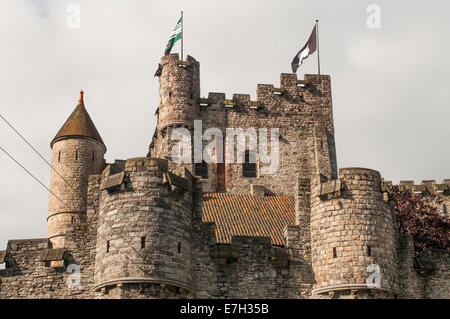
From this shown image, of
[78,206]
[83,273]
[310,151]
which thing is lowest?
[83,273]

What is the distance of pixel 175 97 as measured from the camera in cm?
4894

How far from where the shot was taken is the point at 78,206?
141ft

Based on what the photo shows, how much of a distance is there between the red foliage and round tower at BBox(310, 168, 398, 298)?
1064 cm

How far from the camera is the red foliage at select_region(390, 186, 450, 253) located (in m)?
37.3

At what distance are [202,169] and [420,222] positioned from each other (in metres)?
14.1

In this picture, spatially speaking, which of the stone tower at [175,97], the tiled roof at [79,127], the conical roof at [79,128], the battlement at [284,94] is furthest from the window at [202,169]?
the tiled roof at [79,127]

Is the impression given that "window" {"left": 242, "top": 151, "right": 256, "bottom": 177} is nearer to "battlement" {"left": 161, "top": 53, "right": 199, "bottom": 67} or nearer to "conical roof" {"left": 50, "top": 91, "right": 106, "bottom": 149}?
"battlement" {"left": 161, "top": 53, "right": 199, "bottom": 67}

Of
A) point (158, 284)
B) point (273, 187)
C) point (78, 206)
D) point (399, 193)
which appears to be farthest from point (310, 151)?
point (158, 284)

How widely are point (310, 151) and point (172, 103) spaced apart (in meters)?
8.60

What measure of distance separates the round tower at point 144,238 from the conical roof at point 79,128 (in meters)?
19.8

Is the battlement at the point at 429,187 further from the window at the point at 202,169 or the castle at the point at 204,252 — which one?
the castle at the point at 204,252

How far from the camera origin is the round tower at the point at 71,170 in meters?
42.8

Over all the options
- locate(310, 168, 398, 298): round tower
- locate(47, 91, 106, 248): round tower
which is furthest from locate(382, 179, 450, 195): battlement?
locate(310, 168, 398, 298): round tower
